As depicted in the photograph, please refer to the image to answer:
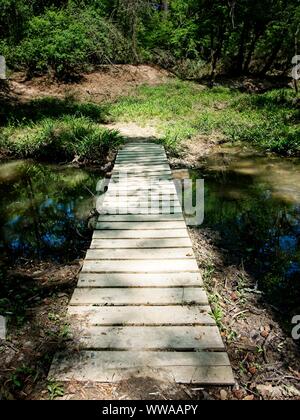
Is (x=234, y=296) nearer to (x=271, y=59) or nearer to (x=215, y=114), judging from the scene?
(x=215, y=114)

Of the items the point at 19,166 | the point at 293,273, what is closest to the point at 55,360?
the point at 293,273

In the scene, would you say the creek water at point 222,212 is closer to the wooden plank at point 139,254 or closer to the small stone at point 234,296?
the small stone at point 234,296

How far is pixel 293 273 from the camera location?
4.36m

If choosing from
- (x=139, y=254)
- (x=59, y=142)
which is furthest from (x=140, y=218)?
(x=59, y=142)

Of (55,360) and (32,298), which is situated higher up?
(55,360)

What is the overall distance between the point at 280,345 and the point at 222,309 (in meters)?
0.58

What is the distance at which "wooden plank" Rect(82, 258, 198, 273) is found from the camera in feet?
11.6

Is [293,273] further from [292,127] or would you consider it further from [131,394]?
[292,127]

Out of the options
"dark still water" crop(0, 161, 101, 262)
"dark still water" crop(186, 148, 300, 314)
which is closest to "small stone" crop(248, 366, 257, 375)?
"dark still water" crop(186, 148, 300, 314)

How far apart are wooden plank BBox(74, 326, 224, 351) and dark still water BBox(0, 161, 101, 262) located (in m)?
2.05

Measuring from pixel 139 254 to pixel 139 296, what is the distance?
0.79 m

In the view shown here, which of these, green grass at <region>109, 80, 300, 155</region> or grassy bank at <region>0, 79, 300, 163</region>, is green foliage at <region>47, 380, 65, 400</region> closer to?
grassy bank at <region>0, 79, 300, 163</region>

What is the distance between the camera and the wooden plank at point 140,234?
4.29 m

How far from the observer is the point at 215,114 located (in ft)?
46.6
